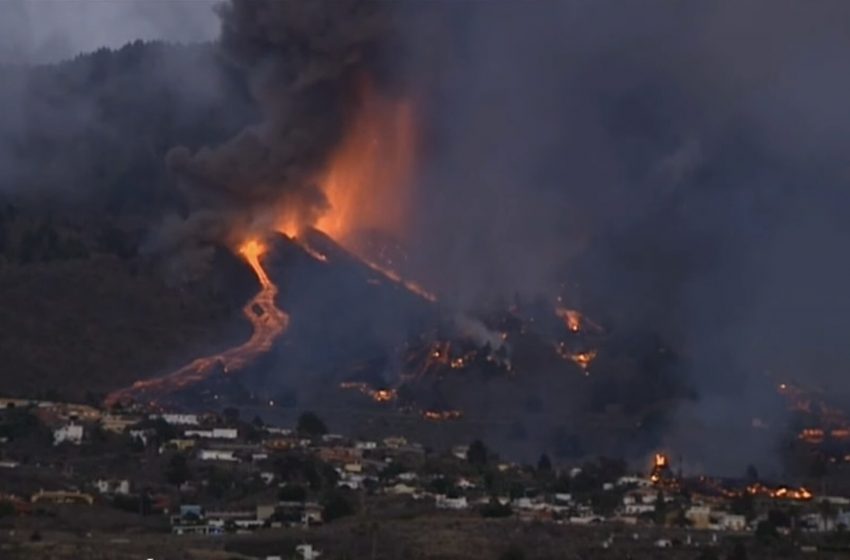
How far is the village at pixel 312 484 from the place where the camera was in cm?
6669

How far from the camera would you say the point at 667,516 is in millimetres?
70188

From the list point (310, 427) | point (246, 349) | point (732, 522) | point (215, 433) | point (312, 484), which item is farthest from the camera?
point (246, 349)

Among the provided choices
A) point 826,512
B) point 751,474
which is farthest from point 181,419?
point 826,512

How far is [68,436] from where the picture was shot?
8106 cm

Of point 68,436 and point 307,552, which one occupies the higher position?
point 68,436

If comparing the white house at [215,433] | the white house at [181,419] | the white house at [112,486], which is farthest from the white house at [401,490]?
the white house at [181,419]

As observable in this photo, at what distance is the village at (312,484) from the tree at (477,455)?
0.30 ft

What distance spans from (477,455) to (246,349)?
78.4 feet

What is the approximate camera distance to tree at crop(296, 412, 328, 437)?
8841 cm

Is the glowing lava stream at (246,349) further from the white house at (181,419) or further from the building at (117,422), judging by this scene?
the building at (117,422)

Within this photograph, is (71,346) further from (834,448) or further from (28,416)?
(834,448)

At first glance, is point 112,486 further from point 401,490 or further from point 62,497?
point 401,490

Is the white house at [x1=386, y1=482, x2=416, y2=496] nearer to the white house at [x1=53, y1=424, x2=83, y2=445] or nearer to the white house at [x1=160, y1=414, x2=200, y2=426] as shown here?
the white house at [x1=53, y1=424, x2=83, y2=445]

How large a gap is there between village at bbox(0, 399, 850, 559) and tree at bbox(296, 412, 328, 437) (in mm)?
127
